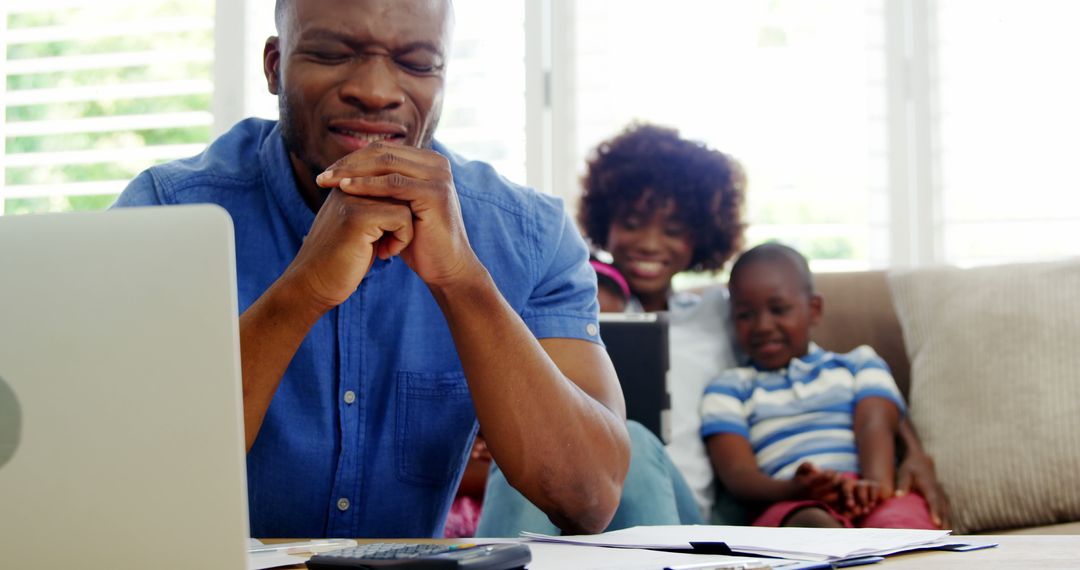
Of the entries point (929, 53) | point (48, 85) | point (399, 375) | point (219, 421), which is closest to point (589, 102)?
point (929, 53)

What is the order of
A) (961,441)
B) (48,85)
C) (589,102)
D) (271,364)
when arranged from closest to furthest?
(271,364) < (961,441) < (589,102) < (48,85)

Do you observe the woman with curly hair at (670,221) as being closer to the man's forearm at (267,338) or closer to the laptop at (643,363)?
the laptop at (643,363)

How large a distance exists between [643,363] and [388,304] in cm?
91

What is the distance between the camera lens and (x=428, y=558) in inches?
27.2

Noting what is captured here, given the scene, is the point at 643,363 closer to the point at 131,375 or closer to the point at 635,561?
the point at 635,561

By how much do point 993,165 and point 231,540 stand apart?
9.14 ft

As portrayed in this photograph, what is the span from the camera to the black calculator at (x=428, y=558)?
683mm

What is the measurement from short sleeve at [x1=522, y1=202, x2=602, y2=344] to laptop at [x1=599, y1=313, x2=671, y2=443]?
2.46 ft

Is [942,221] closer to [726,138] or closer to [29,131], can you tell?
[726,138]

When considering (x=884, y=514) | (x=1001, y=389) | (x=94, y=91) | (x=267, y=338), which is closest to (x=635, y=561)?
(x=267, y=338)

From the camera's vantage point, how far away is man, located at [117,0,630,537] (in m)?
1.07

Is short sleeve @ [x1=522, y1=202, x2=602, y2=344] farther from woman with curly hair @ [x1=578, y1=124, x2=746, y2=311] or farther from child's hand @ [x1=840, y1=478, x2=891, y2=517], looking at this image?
woman with curly hair @ [x1=578, y1=124, x2=746, y2=311]

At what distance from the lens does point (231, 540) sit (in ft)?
1.89

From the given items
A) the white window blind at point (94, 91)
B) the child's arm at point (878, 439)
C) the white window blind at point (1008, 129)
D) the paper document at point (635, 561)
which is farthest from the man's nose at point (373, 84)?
the white window blind at point (94, 91)
